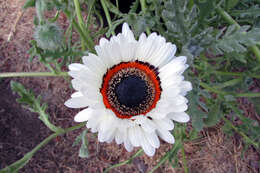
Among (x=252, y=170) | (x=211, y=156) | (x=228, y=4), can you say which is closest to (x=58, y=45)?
(x=228, y=4)

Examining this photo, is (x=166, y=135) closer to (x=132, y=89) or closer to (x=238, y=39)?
(x=132, y=89)

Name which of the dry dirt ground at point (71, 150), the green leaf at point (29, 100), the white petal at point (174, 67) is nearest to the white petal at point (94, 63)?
the white petal at point (174, 67)

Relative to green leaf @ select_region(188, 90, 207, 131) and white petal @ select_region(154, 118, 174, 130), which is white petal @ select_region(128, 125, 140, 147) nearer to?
white petal @ select_region(154, 118, 174, 130)

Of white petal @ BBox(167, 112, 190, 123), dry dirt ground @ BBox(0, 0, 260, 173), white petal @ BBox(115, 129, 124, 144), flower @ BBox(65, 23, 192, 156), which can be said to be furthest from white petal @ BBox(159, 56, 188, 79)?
dry dirt ground @ BBox(0, 0, 260, 173)

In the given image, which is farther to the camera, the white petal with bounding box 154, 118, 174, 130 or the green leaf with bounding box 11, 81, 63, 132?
the green leaf with bounding box 11, 81, 63, 132

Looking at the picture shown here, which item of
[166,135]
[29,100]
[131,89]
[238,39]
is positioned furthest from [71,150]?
[238,39]

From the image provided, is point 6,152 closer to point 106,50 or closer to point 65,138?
point 65,138

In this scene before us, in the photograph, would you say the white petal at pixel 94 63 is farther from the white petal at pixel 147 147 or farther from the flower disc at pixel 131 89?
the white petal at pixel 147 147

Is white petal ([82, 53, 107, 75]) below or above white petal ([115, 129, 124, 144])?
above
